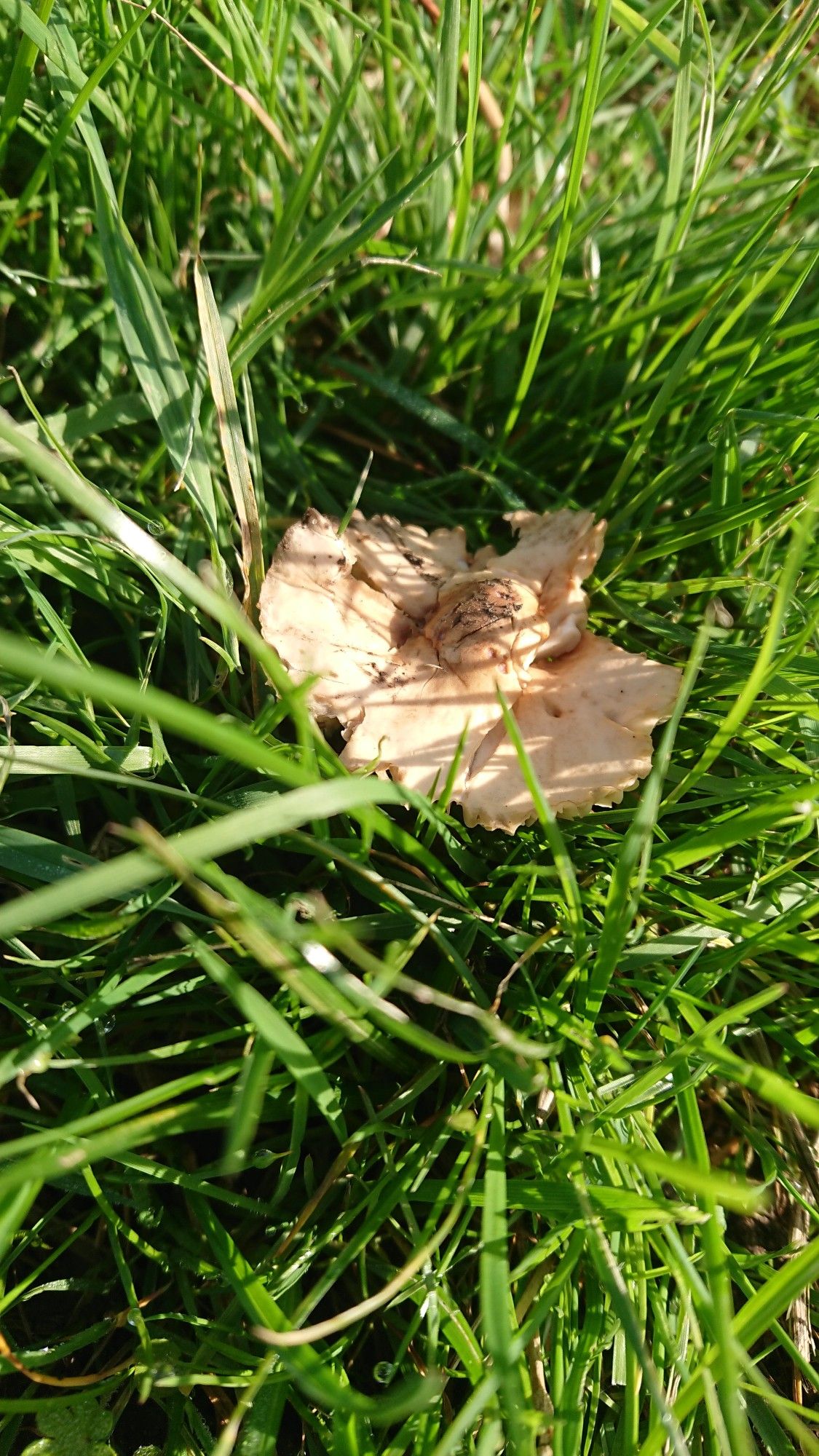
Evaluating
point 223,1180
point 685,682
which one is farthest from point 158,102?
point 223,1180

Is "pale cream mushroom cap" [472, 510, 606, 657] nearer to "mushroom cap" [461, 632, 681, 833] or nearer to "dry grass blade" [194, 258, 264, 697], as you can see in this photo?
"mushroom cap" [461, 632, 681, 833]

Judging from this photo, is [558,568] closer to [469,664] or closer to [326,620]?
[469,664]

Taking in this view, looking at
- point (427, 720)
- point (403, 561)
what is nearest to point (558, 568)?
point (403, 561)

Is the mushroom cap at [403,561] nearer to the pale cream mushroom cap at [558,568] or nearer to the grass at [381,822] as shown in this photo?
the pale cream mushroom cap at [558,568]

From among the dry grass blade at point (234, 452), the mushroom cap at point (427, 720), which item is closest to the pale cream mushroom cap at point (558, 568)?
the mushroom cap at point (427, 720)

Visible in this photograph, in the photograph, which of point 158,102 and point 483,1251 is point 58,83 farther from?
point 483,1251
